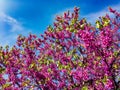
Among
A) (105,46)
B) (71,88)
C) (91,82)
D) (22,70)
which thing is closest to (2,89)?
(22,70)

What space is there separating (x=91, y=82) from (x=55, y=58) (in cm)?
652

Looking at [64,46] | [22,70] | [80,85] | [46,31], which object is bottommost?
[80,85]

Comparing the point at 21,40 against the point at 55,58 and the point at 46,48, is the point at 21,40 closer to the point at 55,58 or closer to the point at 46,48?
the point at 46,48

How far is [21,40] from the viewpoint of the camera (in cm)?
2659

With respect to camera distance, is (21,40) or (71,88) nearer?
(71,88)

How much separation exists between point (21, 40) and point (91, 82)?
10.2m

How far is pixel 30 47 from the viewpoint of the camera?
25406 millimetres

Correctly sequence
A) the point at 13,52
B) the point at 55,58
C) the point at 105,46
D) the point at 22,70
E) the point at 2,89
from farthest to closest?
the point at 13,52 → the point at 55,58 → the point at 22,70 → the point at 2,89 → the point at 105,46

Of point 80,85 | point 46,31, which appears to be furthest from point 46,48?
point 80,85

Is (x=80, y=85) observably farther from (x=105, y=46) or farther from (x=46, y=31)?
(x=46, y=31)

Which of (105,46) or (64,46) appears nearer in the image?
(105,46)

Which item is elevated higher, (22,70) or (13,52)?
(13,52)

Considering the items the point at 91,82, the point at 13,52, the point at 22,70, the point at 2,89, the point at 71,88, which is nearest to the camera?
the point at 91,82

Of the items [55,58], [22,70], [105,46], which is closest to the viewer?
[105,46]
